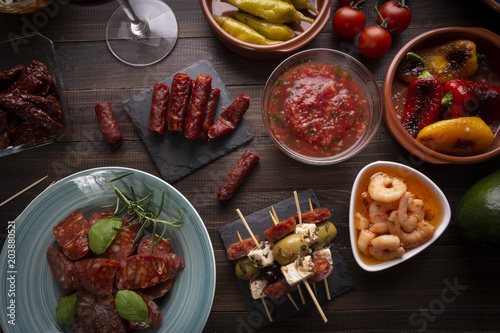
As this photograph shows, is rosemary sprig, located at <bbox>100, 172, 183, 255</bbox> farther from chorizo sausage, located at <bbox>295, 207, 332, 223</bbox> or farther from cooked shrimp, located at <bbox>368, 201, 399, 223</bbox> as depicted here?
cooked shrimp, located at <bbox>368, 201, 399, 223</bbox>

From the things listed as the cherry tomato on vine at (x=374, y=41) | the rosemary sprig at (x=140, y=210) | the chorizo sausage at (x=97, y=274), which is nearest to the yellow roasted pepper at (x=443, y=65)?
the cherry tomato on vine at (x=374, y=41)

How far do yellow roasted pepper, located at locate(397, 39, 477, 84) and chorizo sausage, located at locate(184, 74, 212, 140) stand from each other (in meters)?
1.32

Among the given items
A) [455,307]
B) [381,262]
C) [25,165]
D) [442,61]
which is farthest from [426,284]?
[25,165]

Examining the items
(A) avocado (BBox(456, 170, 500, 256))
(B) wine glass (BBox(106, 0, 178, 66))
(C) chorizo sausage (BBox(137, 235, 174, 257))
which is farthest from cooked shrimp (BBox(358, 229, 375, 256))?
(B) wine glass (BBox(106, 0, 178, 66))

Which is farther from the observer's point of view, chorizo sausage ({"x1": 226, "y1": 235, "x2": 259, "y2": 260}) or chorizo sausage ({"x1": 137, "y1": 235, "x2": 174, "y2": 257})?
chorizo sausage ({"x1": 226, "y1": 235, "x2": 259, "y2": 260})

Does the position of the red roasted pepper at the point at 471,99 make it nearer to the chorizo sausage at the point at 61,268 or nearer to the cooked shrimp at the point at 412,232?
the cooked shrimp at the point at 412,232

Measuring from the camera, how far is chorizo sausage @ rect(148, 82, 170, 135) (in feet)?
8.32

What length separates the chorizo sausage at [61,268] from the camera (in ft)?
7.27

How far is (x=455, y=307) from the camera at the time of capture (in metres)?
2.58

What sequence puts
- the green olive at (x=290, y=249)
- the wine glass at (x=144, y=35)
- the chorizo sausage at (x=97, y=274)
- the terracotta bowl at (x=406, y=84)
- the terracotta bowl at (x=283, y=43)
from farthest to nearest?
1. the wine glass at (x=144, y=35)
2. the terracotta bowl at (x=283, y=43)
3. the terracotta bowl at (x=406, y=84)
4. the green olive at (x=290, y=249)
5. the chorizo sausage at (x=97, y=274)

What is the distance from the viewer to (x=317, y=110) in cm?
241

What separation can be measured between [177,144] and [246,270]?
976mm

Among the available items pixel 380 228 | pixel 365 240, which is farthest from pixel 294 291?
pixel 380 228

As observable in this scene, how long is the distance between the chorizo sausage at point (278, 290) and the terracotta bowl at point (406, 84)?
1.18 m
